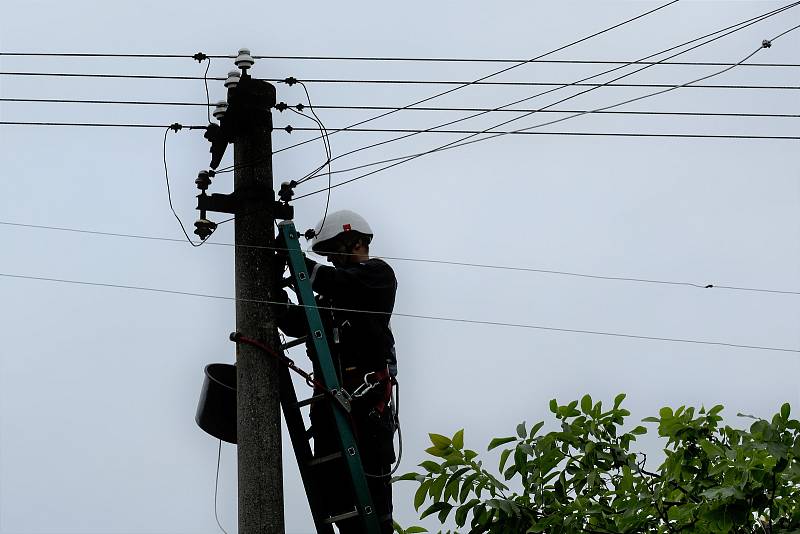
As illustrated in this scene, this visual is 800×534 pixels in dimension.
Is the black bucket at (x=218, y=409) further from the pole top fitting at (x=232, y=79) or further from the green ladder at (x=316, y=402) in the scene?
the pole top fitting at (x=232, y=79)

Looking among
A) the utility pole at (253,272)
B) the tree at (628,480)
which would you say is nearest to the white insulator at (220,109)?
the utility pole at (253,272)

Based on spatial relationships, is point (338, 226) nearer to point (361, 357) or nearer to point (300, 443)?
point (361, 357)

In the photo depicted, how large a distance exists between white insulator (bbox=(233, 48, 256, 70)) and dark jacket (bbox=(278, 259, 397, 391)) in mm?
Result: 1126

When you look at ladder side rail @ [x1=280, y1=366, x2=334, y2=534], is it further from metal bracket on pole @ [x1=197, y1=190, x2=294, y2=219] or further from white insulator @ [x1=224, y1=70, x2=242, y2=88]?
white insulator @ [x1=224, y1=70, x2=242, y2=88]

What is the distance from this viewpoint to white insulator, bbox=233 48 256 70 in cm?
711

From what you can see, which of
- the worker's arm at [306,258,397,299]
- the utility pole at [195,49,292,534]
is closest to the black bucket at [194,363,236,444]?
the utility pole at [195,49,292,534]

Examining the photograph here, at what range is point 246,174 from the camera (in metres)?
6.96

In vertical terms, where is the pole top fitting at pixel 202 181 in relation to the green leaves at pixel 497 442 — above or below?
above

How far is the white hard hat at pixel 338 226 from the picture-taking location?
295 inches

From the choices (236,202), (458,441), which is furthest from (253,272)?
(458,441)

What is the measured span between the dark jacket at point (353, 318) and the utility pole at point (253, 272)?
1.03ft

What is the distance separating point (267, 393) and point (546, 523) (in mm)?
1681

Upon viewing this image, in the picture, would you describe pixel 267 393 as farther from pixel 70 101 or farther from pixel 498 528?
pixel 70 101

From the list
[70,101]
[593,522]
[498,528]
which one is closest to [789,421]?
[593,522]
